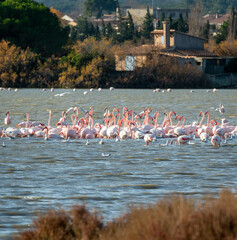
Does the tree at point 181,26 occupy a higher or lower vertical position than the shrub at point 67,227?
higher

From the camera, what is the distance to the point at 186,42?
74.6 meters

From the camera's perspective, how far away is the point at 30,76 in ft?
204

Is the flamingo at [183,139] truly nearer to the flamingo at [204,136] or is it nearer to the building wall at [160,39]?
the flamingo at [204,136]

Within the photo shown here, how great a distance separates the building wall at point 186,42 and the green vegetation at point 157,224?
67.1 metres

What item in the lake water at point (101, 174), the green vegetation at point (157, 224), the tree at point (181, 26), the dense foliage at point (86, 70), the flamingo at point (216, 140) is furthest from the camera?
the tree at point (181, 26)

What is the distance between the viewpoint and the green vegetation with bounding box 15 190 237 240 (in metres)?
5.34

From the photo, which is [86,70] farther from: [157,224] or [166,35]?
[157,224]

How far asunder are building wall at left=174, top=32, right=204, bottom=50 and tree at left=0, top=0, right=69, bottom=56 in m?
12.3

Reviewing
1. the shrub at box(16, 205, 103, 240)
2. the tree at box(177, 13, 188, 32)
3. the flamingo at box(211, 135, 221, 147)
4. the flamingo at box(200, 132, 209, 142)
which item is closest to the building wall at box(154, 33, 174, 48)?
the tree at box(177, 13, 188, 32)

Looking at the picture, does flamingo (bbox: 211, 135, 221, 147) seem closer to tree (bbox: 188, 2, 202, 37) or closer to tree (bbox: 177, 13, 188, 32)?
tree (bbox: 188, 2, 202, 37)

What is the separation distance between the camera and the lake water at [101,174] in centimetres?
932

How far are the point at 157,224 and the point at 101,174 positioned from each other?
666 centimetres

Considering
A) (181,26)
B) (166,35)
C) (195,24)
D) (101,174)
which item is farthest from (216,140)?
→ (181,26)

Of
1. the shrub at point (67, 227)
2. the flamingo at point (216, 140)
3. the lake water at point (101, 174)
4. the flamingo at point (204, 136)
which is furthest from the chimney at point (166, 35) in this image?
the shrub at point (67, 227)
